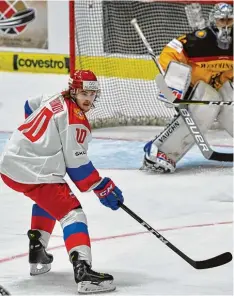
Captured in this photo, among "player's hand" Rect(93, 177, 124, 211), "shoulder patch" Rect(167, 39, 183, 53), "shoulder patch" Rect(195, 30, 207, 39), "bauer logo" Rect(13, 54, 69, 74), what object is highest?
"player's hand" Rect(93, 177, 124, 211)

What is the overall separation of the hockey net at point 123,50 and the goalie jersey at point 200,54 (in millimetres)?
1275

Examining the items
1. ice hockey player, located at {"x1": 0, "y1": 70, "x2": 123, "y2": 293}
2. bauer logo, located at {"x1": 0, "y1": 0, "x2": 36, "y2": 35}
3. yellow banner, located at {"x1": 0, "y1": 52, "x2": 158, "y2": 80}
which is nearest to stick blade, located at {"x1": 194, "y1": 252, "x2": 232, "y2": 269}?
ice hockey player, located at {"x1": 0, "y1": 70, "x2": 123, "y2": 293}

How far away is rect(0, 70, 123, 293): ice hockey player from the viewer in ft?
12.2

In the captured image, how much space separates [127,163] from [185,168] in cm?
34

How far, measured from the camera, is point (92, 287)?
3.70 m

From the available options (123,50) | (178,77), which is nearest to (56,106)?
(178,77)

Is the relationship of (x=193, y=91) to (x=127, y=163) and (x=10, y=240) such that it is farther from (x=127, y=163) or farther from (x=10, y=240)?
(x=10, y=240)

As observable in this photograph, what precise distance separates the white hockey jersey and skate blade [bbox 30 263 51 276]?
36 cm

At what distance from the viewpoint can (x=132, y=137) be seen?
6.96 m

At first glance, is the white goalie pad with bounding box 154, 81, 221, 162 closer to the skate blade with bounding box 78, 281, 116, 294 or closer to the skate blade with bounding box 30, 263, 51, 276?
the skate blade with bounding box 30, 263, 51, 276

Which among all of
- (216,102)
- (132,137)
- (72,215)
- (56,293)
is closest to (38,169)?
(72,215)

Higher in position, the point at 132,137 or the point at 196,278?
the point at 196,278

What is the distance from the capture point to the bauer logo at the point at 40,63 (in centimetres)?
896

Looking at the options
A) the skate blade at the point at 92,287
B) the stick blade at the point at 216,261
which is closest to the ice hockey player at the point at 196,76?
the stick blade at the point at 216,261
